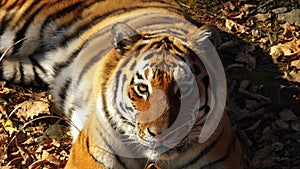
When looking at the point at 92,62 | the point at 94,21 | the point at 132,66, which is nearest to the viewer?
the point at 132,66

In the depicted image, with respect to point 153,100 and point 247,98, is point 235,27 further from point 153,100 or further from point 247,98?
point 153,100

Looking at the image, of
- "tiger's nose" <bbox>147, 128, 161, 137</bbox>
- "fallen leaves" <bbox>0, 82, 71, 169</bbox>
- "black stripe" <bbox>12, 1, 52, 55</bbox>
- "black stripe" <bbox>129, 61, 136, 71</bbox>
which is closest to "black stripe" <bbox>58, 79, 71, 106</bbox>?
"fallen leaves" <bbox>0, 82, 71, 169</bbox>

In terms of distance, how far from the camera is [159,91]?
2.77 m

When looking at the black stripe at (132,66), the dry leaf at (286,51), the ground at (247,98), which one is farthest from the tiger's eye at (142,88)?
the dry leaf at (286,51)

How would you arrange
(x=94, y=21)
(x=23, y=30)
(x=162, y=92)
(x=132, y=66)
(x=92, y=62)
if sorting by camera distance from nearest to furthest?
(x=162, y=92), (x=132, y=66), (x=92, y=62), (x=94, y=21), (x=23, y=30)

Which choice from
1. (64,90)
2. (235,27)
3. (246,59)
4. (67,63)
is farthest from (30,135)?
(235,27)

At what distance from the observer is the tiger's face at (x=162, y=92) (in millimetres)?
2768

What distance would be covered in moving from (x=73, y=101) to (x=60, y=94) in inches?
7.9

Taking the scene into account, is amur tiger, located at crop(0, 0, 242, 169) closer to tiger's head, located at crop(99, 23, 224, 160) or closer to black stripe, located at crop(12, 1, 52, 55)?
tiger's head, located at crop(99, 23, 224, 160)

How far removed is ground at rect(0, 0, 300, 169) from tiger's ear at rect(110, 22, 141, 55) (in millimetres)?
557

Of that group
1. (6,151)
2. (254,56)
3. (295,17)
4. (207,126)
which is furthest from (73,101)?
(295,17)

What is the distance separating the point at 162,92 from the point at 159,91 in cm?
2

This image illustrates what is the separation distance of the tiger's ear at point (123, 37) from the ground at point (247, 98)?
0.56 metres

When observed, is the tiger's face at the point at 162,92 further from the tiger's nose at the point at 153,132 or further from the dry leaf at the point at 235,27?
the dry leaf at the point at 235,27
